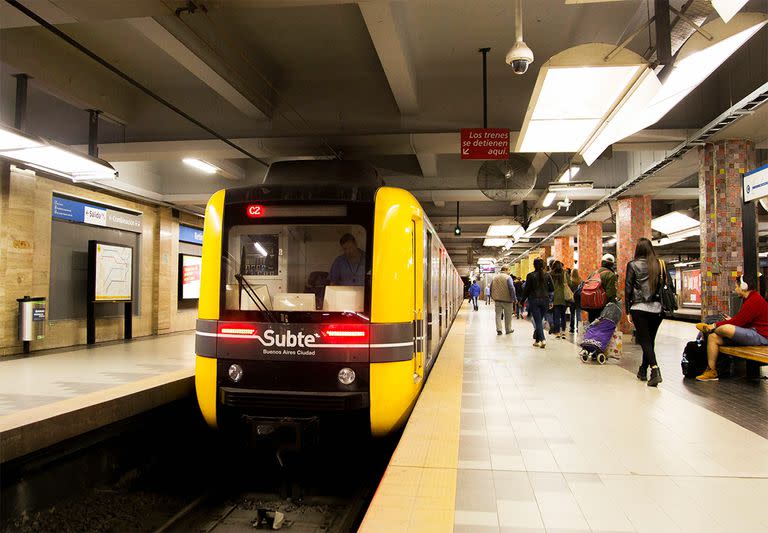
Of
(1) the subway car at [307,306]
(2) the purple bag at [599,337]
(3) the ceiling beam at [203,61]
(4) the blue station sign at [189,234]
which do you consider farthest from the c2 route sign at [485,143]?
(4) the blue station sign at [189,234]

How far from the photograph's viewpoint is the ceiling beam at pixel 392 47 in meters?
5.08

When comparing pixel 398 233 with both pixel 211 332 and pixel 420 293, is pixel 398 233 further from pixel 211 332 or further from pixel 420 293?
pixel 211 332

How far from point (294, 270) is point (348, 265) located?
1.47ft

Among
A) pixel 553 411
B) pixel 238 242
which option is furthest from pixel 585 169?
pixel 238 242

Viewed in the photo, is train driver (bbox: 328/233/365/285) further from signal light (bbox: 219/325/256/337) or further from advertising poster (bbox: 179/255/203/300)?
advertising poster (bbox: 179/255/203/300)

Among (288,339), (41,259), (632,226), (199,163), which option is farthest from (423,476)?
(632,226)

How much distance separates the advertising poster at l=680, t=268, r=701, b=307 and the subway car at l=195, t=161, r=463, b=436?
1920 centimetres

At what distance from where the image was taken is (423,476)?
293 cm

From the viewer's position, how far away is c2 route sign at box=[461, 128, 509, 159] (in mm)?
7578

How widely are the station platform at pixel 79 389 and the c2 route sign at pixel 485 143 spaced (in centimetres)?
504

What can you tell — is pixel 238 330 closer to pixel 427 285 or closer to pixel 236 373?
pixel 236 373

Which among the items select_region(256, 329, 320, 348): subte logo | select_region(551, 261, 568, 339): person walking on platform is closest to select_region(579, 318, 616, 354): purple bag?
select_region(551, 261, 568, 339): person walking on platform

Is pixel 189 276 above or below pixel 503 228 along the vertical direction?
below

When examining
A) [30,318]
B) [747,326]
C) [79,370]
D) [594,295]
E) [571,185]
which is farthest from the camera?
[571,185]
